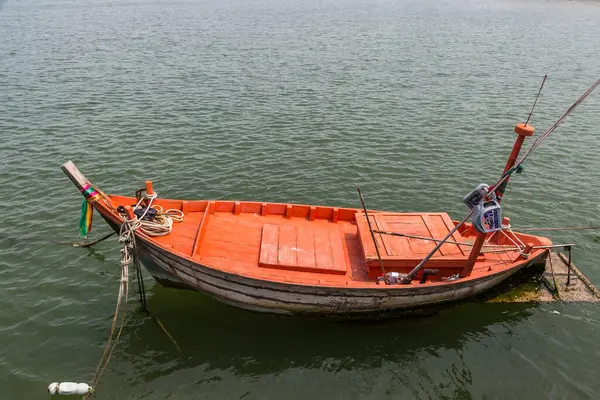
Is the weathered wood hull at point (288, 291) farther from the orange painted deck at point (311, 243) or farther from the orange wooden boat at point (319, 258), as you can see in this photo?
the orange painted deck at point (311, 243)

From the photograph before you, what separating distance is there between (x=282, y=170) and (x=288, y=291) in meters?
9.85

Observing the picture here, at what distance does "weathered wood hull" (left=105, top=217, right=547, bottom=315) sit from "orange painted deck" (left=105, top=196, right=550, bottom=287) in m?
0.22

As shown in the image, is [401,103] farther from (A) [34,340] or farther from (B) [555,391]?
(A) [34,340]

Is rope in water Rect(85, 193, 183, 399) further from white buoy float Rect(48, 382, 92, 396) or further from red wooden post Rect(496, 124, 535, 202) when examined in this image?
red wooden post Rect(496, 124, 535, 202)

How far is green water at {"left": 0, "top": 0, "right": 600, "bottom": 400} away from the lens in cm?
1103

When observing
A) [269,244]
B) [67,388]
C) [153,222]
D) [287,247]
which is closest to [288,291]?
[287,247]

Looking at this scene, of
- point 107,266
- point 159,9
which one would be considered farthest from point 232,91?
point 159,9

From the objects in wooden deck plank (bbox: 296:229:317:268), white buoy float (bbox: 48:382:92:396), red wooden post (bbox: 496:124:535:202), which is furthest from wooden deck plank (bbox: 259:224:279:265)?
red wooden post (bbox: 496:124:535:202)

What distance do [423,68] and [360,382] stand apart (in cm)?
2919

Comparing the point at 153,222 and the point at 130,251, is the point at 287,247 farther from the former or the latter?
the point at 130,251

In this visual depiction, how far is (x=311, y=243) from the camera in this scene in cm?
1243

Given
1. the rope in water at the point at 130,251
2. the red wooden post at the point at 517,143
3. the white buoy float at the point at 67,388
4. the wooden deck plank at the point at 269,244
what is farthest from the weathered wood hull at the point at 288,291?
the white buoy float at the point at 67,388

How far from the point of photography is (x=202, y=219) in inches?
496

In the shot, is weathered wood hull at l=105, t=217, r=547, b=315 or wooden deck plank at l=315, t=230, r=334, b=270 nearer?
weathered wood hull at l=105, t=217, r=547, b=315
